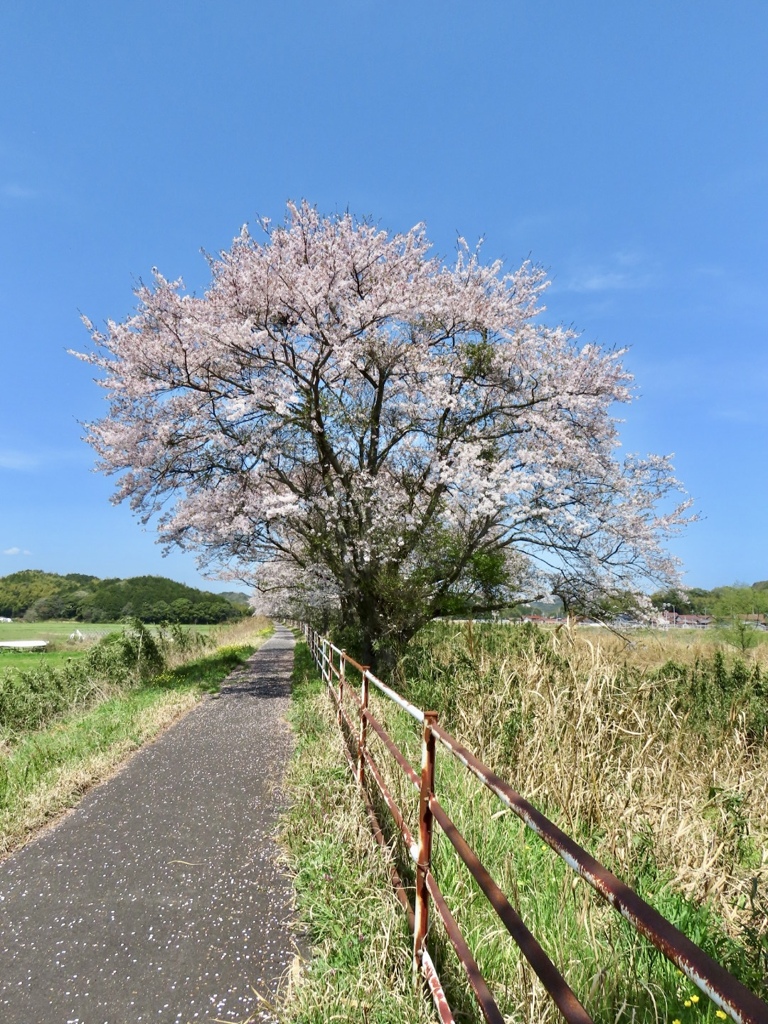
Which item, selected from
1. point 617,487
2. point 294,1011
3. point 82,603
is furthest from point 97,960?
point 82,603

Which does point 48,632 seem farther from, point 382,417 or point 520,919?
point 520,919

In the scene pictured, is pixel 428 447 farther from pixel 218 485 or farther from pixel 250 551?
pixel 250 551

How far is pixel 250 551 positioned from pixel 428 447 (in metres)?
6.45

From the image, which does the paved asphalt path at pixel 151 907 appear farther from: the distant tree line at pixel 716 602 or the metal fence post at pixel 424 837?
the distant tree line at pixel 716 602

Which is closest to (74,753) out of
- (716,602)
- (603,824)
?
(603,824)

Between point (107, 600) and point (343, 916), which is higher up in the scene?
point (107, 600)

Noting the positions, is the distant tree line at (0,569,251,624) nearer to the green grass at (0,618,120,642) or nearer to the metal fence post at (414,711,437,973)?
the green grass at (0,618,120,642)

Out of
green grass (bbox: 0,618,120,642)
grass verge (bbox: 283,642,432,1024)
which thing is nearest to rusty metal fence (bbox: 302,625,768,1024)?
grass verge (bbox: 283,642,432,1024)

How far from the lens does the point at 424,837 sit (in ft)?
8.71

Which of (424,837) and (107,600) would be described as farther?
(107,600)

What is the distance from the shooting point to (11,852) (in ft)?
16.5

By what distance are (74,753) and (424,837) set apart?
701 cm

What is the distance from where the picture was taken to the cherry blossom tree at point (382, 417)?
502 inches

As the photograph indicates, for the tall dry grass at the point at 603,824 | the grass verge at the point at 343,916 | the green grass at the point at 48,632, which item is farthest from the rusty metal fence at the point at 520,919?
the green grass at the point at 48,632
